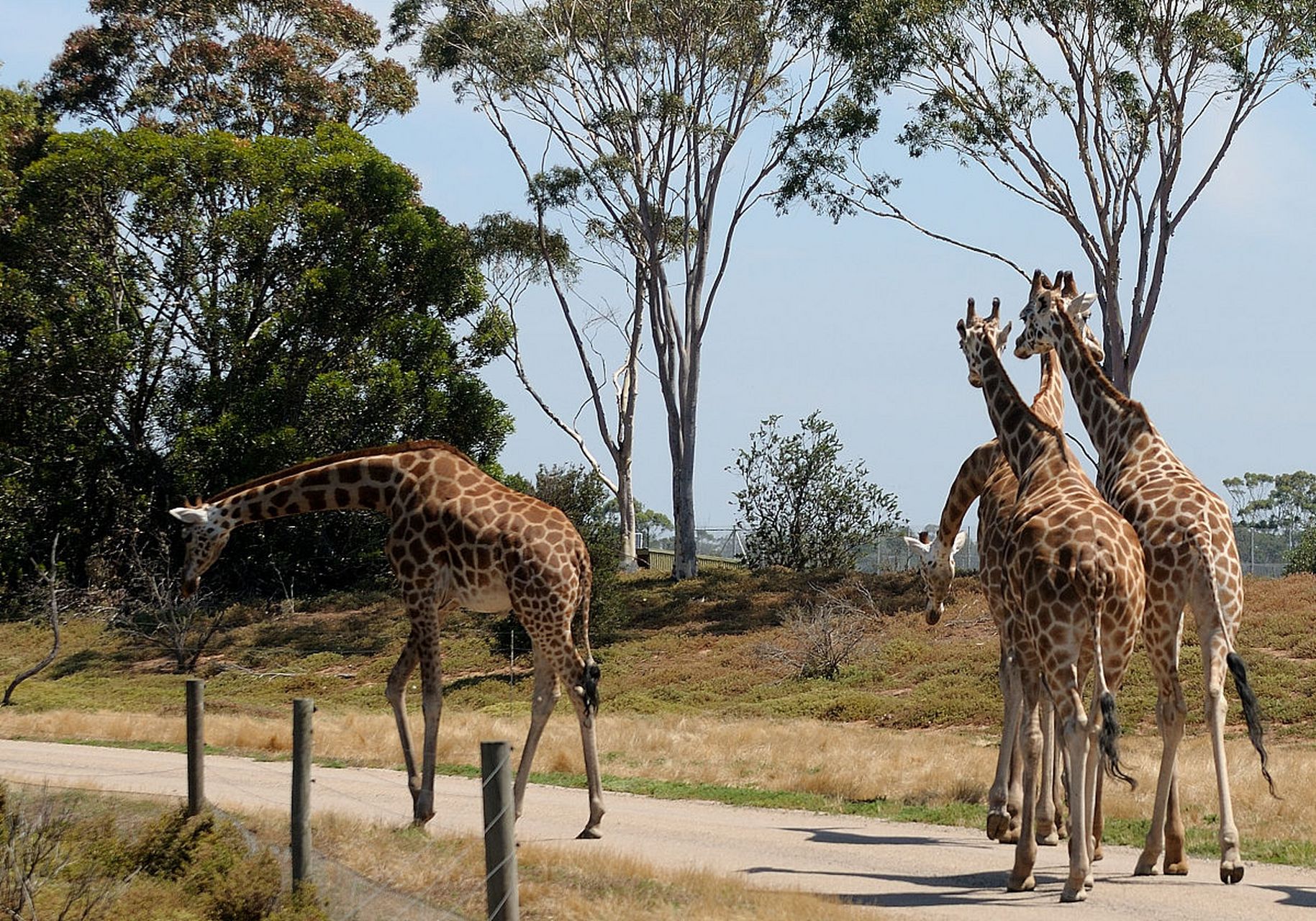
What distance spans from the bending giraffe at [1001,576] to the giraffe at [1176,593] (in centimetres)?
59

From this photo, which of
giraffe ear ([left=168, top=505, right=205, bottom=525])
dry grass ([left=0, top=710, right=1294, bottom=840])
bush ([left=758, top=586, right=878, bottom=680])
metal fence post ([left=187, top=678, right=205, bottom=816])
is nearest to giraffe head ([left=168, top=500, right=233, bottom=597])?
giraffe ear ([left=168, top=505, right=205, bottom=525])

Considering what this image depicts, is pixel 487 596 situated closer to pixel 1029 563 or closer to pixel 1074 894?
pixel 1029 563

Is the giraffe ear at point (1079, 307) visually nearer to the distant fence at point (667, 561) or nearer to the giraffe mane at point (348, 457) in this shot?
the giraffe mane at point (348, 457)

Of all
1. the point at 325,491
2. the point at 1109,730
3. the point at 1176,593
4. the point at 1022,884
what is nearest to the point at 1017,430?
the point at 1176,593

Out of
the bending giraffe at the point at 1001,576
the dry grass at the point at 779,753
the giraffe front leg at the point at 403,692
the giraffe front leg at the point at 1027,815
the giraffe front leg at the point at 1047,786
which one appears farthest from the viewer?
the dry grass at the point at 779,753

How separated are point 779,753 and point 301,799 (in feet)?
31.3

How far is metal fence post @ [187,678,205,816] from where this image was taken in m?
12.1

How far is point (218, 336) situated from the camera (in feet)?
130

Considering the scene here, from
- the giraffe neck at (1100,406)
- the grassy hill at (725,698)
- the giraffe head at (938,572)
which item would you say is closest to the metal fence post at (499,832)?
the grassy hill at (725,698)

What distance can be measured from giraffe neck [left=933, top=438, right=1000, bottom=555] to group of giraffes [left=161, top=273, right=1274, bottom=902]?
2cm

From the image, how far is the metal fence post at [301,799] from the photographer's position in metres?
10.1

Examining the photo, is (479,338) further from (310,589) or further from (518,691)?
(518,691)

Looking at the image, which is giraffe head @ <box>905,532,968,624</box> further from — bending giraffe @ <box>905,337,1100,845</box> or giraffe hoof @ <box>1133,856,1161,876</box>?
giraffe hoof @ <box>1133,856,1161,876</box>

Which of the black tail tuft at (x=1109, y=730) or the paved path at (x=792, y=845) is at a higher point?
the black tail tuft at (x=1109, y=730)
